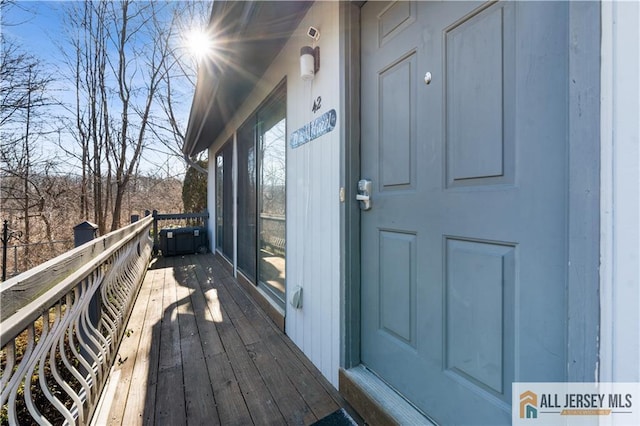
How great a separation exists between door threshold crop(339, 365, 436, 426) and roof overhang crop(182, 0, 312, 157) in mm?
2372

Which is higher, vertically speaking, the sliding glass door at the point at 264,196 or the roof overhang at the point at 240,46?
the roof overhang at the point at 240,46

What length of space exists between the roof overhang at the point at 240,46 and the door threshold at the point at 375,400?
2372 millimetres

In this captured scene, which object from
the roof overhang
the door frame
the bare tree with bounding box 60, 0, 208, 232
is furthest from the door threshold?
the bare tree with bounding box 60, 0, 208, 232

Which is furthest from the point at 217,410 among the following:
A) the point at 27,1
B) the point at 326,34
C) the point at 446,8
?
the point at 27,1

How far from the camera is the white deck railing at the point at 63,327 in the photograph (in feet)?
2.84

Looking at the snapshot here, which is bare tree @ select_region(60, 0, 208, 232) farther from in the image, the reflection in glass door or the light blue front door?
the light blue front door

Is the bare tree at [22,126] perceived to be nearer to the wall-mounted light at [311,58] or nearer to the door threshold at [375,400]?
the wall-mounted light at [311,58]

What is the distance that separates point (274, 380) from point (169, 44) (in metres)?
10.0

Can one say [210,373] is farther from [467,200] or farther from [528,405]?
[467,200]

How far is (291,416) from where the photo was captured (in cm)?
150

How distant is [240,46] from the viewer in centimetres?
240

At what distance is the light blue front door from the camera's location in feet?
2.72

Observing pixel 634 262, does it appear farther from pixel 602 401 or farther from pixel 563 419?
pixel 563 419

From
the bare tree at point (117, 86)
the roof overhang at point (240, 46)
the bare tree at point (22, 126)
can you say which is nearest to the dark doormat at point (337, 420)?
the roof overhang at point (240, 46)
